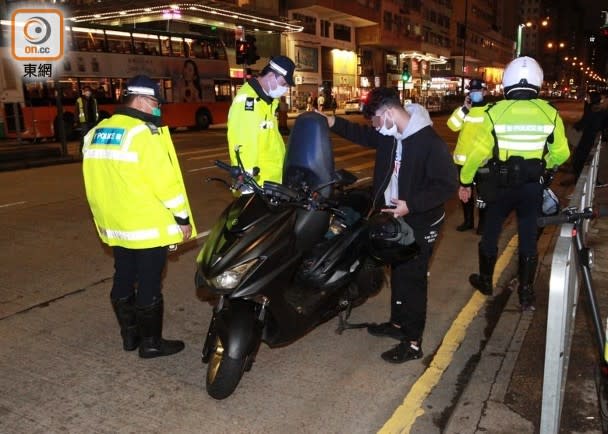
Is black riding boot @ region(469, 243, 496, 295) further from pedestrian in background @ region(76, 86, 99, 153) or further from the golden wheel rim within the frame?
pedestrian in background @ region(76, 86, 99, 153)

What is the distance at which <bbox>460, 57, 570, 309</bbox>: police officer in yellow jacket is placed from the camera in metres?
4.20

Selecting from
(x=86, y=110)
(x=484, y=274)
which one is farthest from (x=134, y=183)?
(x=86, y=110)

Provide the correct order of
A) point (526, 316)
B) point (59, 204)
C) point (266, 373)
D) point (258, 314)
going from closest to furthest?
point (258, 314) < point (266, 373) < point (526, 316) < point (59, 204)

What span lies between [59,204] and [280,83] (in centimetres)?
613

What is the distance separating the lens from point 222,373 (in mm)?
3195

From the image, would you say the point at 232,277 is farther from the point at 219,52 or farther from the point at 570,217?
the point at 219,52

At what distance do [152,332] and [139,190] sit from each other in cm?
105

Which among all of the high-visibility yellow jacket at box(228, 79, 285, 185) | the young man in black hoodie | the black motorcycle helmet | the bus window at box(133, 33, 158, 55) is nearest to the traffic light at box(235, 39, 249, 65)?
the bus window at box(133, 33, 158, 55)

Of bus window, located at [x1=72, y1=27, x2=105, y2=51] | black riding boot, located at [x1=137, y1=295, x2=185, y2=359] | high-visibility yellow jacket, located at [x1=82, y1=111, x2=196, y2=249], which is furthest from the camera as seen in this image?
bus window, located at [x1=72, y1=27, x2=105, y2=51]

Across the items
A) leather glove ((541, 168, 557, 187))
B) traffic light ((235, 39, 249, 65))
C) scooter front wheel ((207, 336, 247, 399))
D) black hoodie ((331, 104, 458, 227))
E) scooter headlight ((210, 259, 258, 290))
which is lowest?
scooter front wheel ((207, 336, 247, 399))

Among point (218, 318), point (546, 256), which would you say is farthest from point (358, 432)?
point (546, 256)

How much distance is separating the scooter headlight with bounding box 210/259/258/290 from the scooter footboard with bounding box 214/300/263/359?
0.19 meters

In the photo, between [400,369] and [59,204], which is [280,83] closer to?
[400,369]

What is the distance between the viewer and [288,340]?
3.47m
